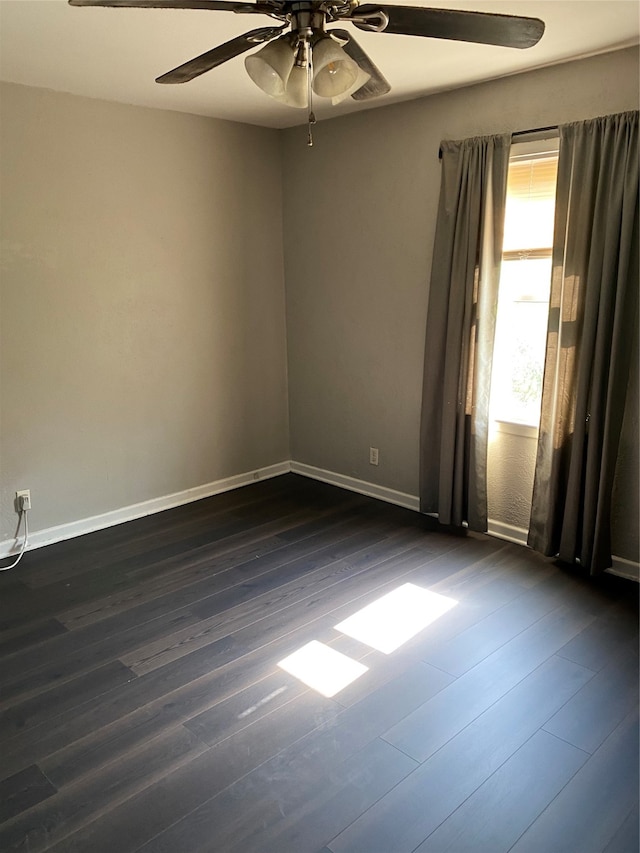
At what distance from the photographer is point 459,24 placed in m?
1.65

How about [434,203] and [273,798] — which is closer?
[273,798]

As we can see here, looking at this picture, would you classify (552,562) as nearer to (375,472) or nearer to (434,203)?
(375,472)

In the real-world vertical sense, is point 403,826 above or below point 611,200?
Result: below

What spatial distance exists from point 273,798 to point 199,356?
296 centimetres

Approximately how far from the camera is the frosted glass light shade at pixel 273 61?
1696 mm

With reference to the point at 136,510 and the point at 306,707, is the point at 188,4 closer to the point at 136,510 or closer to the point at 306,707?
the point at 306,707

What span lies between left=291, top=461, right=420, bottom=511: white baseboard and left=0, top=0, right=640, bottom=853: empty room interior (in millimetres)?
29

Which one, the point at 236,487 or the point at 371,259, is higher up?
the point at 371,259

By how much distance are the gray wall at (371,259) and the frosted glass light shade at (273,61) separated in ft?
6.38

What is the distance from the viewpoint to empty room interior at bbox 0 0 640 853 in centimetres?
194

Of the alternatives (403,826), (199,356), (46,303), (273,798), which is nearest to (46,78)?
(46,303)

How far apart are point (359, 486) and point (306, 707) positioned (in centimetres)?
231

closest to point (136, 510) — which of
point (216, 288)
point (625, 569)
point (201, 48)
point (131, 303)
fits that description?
point (131, 303)

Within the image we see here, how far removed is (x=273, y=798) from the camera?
1914mm
